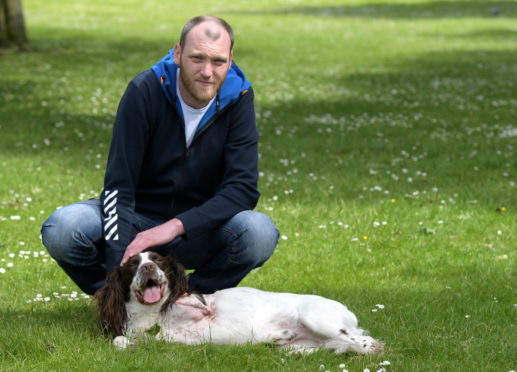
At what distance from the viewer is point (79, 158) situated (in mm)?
13023

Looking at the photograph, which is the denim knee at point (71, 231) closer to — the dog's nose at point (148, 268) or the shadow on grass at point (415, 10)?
the dog's nose at point (148, 268)

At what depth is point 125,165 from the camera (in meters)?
6.17

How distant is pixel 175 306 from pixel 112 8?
138 feet

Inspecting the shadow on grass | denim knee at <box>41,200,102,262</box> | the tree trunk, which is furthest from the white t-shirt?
the shadow on grass

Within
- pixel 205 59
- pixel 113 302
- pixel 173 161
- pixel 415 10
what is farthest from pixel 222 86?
pixel 415 10

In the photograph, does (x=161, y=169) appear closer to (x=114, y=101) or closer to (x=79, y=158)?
(x=79, y=158)

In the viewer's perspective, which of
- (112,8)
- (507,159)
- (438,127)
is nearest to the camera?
(507,159)

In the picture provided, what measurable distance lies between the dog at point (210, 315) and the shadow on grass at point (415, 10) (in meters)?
38.4

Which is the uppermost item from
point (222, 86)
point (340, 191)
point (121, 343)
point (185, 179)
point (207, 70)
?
point (207, 70)

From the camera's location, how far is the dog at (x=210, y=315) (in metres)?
5.73

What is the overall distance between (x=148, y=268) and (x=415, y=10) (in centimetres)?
4378

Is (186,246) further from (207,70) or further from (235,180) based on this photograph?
(207,70)

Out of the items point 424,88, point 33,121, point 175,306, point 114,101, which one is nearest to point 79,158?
point 33,121

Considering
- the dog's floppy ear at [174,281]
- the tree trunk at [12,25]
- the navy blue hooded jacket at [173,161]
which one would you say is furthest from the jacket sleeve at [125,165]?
the tree trunk at [12,25]
